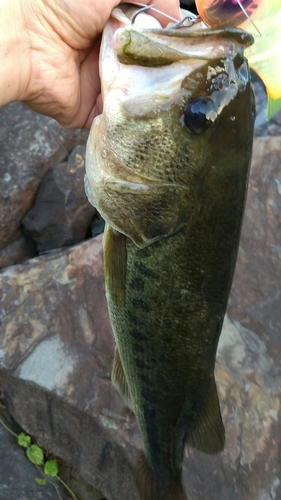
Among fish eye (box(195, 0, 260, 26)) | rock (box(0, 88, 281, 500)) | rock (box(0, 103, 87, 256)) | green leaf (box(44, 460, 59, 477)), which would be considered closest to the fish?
fish eye (box(195, 0, 260, 26))

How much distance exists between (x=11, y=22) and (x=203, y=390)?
1630 mm

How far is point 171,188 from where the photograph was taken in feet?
4.60

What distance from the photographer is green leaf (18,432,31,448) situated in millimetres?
2912

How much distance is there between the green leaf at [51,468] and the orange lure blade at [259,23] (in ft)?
→ 8.40

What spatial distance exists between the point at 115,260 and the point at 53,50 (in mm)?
965

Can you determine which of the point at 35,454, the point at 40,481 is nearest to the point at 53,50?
the point at 35,454

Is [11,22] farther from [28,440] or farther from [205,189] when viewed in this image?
[28,440]

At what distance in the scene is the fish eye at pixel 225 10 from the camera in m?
1.36

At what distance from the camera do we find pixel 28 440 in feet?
9.61

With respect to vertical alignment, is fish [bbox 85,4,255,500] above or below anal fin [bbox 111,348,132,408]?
above

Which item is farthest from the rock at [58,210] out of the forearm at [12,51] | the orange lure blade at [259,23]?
the orange lure blade at [259,23]

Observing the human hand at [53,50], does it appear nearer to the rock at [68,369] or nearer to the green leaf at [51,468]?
the rock at [68,369]

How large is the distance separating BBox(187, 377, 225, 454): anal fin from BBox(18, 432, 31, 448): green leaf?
1.46m

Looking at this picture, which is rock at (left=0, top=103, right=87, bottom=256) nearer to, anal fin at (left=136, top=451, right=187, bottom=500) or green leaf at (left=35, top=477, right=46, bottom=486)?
green leaf at (left=35, top=477, right=46, bottom=486)
